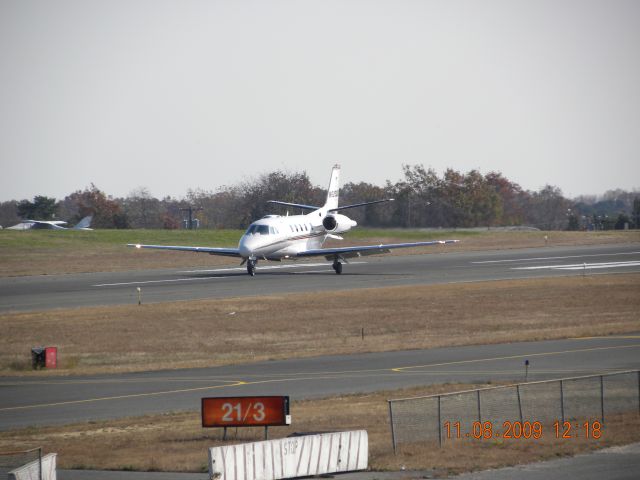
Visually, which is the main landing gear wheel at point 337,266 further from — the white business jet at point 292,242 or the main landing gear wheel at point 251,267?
the main landing gear wheel at point 251,267

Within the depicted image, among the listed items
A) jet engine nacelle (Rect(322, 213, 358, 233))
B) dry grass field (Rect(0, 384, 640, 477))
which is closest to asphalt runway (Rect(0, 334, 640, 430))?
dry grass field (Rect(0, 384, 640, 477))

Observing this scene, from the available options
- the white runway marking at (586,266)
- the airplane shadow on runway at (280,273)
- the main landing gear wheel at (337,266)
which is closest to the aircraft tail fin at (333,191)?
the airplane shadow on runway at (280,273)

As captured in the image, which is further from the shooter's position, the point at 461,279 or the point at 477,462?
the point at 461,279

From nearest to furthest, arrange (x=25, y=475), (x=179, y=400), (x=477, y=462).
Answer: (x=25, y=475) < (x=477, y=462) < (x=179, y=400)

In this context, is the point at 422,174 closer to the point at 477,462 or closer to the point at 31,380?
the point at 31,380

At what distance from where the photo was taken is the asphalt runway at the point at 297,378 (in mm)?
30641

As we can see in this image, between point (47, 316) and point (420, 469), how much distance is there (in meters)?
34.6

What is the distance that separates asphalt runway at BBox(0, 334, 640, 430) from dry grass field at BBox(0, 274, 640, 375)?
232cm

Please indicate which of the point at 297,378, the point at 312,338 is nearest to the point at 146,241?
the point at 312,338

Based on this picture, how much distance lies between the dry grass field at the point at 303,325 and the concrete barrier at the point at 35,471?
19.5 metres

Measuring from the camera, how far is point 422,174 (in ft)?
502

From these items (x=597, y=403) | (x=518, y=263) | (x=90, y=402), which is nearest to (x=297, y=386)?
(x=90, y=402)

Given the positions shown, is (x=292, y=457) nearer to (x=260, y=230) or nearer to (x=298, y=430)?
(x=298, y=430)

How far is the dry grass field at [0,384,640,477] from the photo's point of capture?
71.8ft
